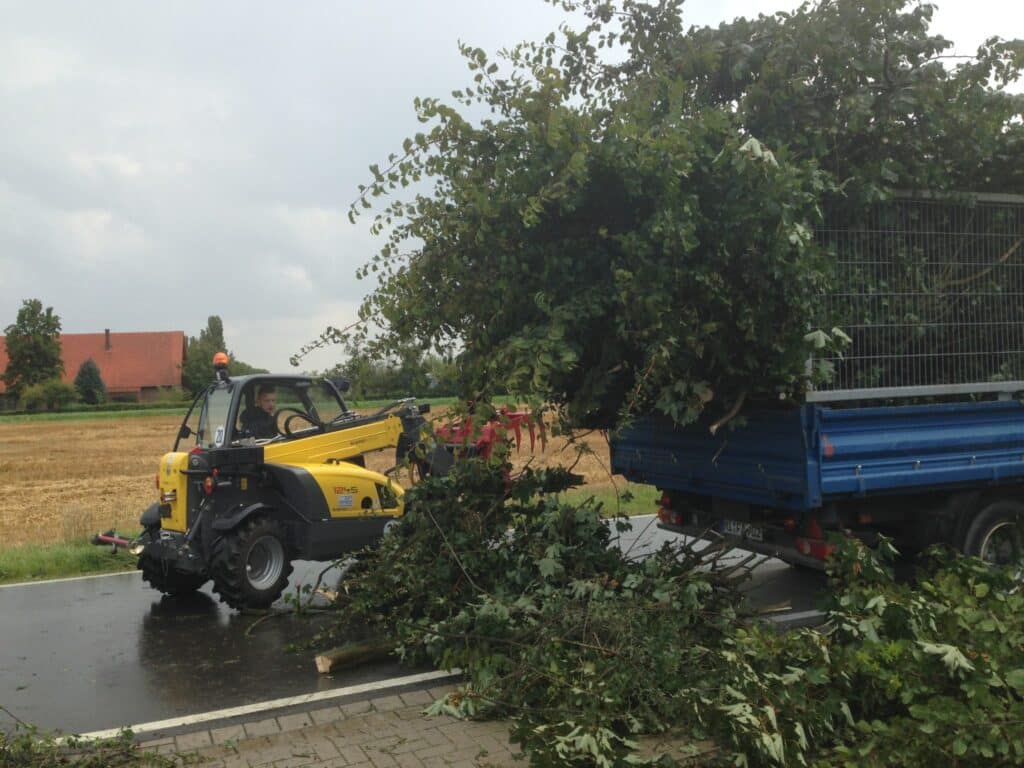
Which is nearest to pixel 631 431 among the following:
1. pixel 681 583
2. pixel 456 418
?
pixel 681 583

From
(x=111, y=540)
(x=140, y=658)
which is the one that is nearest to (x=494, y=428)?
(x=140, y=658)

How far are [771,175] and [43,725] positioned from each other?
17.0 feet

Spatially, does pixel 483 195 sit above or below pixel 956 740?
above

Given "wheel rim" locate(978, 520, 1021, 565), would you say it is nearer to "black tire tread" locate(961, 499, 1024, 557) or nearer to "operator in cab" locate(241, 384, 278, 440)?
"black tire tread" locate(961, 499, 1024, 557)

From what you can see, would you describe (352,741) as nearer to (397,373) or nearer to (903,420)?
(397,373)

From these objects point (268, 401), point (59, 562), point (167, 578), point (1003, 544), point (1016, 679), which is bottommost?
point (59, 562)

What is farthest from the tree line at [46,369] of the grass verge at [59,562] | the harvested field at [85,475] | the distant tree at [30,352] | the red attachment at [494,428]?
the red attachment at [494,428]

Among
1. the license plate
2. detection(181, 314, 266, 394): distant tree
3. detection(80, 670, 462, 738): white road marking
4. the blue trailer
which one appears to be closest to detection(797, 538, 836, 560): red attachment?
the blue trailer

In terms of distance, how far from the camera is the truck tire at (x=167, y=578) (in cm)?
825

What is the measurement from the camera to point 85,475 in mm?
21734

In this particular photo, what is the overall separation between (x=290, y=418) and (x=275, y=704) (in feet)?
11.6

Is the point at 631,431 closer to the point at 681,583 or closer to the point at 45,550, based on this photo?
the point at 681,583

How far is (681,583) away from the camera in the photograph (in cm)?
589

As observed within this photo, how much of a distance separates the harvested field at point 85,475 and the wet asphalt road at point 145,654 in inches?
82.7
